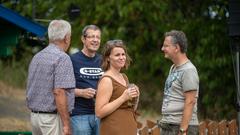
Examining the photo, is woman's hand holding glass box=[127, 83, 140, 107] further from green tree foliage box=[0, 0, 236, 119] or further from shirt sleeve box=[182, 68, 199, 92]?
green tree foliage box=[0, 0, 236, 119]

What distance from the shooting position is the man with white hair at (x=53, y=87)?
16.9 ft

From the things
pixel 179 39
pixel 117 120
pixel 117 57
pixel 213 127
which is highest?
pixel 179 39

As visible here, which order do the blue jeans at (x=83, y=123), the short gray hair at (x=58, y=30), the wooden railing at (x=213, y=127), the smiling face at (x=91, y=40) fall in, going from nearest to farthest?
1. the short gray hair at (x=58, y=30)
2. the blue jeans at (x=83, y=123)
3. the smiling face at (x=91, y=40)
4. the wooden railing at (x=213, y=127)

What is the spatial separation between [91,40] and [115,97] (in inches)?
40.3

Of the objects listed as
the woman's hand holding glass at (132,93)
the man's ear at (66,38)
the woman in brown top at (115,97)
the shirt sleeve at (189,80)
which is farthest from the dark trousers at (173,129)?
the man's ear at (66,38)

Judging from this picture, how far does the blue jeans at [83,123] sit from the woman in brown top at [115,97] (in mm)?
719

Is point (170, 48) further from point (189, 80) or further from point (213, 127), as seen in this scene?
point (213, 127)

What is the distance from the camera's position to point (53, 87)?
5.20 meters

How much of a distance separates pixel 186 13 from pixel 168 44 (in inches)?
407

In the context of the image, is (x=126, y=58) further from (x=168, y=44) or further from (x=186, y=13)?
(x=186, y=13)

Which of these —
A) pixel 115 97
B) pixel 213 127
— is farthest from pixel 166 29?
pixel 115 97

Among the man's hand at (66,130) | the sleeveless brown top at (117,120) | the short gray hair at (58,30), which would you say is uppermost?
the short gray hair at (58,30)

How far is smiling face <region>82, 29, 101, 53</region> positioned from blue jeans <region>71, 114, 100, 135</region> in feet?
1.94

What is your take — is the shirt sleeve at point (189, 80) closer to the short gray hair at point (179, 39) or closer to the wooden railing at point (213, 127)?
the short gray hair at point (179, 39)
